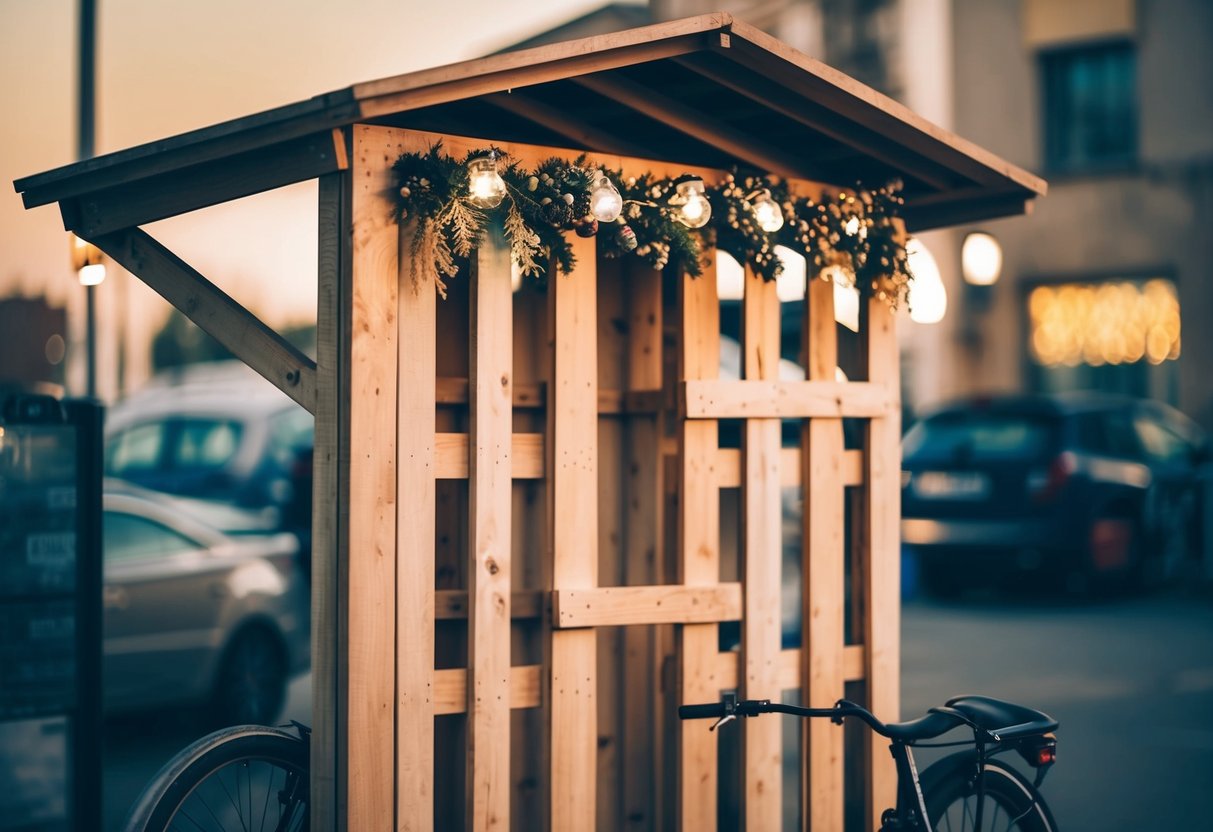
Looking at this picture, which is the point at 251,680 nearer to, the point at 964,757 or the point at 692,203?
the point at 692,203

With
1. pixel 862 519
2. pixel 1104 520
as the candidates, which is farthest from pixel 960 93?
pixel 862 519

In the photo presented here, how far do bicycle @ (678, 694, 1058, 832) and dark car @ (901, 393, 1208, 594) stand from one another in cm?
850

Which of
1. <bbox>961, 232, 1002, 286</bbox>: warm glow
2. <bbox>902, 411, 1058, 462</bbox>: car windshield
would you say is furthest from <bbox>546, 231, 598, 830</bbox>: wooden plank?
<bbox>961, 232, 1002, 286</bbox>: warm glow

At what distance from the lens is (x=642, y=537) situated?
562cm

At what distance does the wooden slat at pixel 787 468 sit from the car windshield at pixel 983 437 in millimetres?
7966

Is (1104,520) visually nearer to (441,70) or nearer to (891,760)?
(891,760)

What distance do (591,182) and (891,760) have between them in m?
2.37

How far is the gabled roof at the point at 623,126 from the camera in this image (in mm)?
4195

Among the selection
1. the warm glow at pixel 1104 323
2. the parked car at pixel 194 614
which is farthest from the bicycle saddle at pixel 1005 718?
the warm glow at pixel 1104 323

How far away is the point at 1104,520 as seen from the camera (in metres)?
12.9

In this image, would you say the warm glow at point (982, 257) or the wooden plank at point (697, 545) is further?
the warm glow at point (982, 257)

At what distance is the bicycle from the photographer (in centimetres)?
415

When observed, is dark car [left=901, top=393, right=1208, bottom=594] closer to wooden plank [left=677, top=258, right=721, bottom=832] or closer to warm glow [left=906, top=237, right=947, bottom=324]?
warm glow [left=906, top=237, right=947, bottom=324]

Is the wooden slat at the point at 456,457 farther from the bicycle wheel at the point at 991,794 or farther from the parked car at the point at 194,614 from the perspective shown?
the parked car at the point at 194,614
